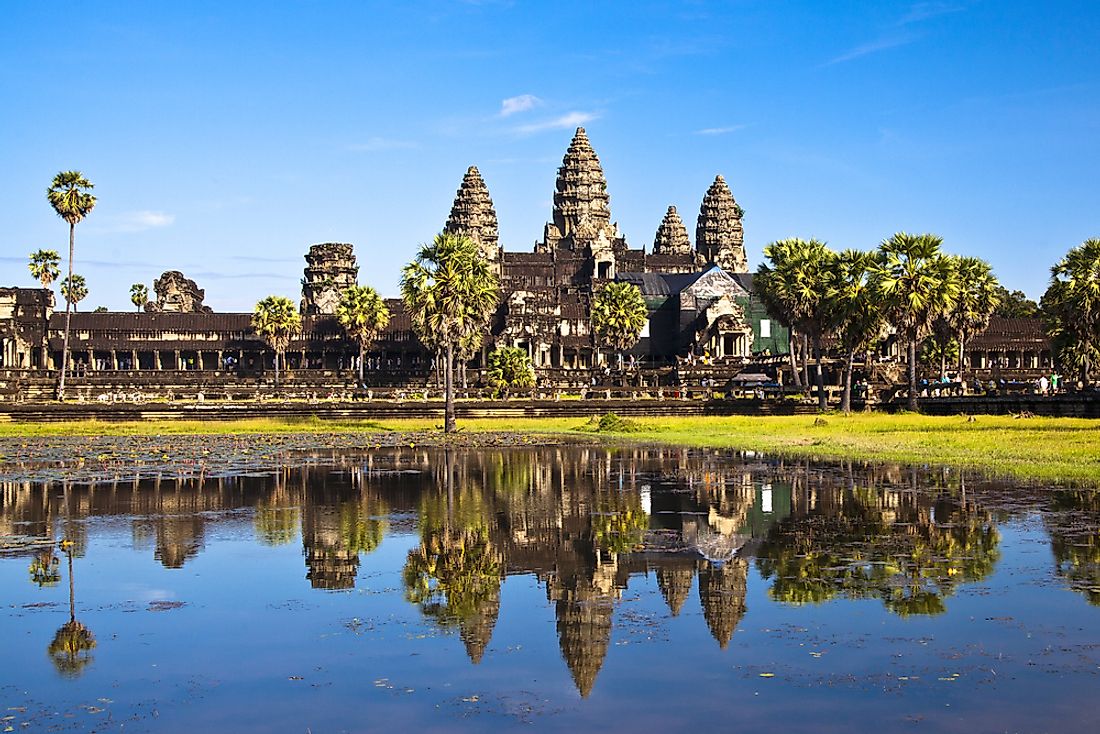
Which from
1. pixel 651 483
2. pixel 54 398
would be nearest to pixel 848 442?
pixel 651 483

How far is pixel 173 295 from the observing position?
536ft

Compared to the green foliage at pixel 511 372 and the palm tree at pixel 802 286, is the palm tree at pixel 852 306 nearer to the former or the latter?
the palm tree at pixel 802 286

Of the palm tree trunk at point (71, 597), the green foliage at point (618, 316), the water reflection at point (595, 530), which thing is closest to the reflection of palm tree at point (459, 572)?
the water reflection at point (595, 530)

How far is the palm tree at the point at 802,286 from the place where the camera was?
8000 cm

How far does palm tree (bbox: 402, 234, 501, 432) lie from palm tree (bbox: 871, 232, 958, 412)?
21.6m

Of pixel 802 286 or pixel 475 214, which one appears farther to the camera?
pixel 475 214

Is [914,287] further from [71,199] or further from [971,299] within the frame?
[71,199]

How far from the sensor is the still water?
42.2ft

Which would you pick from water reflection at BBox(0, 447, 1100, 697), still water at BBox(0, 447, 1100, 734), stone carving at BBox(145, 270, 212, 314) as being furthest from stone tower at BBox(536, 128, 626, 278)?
still water at BBox(0, 447, 1100, 734)

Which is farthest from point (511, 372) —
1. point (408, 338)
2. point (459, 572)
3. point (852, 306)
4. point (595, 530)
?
point (459, 572)

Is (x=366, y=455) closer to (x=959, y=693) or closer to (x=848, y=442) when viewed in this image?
(x=848, y=442)

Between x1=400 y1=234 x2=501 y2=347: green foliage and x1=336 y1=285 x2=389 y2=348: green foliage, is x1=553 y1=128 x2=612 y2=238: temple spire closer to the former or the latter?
x1=336 y1=285 x2=389 y2=348: green foliage

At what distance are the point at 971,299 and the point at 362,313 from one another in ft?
168

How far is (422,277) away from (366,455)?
23081 mm
